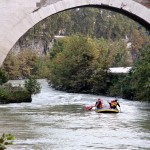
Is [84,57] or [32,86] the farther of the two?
[84,57]

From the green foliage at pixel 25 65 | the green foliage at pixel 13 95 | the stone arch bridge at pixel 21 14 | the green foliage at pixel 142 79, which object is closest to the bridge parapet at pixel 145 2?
the stone arch bridge at pixel 21 14

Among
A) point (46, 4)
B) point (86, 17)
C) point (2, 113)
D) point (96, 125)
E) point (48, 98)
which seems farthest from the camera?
point (86, 17)

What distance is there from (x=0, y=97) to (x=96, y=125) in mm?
7768

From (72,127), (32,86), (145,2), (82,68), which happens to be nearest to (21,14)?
(145,2)

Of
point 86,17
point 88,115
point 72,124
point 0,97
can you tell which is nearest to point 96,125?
point 72,124

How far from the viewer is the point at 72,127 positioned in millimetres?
17594

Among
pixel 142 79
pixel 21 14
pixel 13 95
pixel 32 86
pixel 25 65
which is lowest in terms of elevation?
pixel 13 95

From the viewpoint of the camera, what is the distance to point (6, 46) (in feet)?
52.4

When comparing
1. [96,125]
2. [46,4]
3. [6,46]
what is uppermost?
[46,4]

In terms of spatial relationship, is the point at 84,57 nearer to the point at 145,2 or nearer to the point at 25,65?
the point at 25,65

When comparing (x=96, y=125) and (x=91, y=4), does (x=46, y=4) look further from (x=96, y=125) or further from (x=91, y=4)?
(x=96, y=125)

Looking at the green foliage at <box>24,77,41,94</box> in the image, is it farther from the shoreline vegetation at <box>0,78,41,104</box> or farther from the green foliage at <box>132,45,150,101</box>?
the green foliage at <box>132,45,150,101</box>

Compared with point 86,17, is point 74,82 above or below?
below

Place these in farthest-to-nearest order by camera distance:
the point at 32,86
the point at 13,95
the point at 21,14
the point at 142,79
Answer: the point at 32,86 < the point at 13,95 < the point at 142,79 < the point at 21,14
